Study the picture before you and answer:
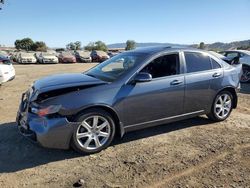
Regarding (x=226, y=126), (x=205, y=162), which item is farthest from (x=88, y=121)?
(x=226, y=126)

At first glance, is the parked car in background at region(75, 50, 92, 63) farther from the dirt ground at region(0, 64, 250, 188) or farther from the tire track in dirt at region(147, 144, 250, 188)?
the tire track in dirt at region(147, 144, 250, 188)

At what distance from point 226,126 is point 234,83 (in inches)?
38.9

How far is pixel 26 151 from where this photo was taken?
195 inches

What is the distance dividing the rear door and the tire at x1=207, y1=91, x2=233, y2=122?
193 millimetres

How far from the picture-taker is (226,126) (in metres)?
6.30

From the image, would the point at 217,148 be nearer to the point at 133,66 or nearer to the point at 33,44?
the point at 133,66

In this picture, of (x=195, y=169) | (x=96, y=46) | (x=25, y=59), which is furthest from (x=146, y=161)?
(x=96, y=46)

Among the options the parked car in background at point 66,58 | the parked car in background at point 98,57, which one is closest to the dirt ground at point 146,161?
the parked car in background at point 66,58

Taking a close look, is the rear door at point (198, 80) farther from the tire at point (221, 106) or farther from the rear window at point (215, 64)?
the tire at point (221, 106)

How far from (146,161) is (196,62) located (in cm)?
244

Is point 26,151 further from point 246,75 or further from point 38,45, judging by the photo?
point 38,45

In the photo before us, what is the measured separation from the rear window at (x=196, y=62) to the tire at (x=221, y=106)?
0.70 m

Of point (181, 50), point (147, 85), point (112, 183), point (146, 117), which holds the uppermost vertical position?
point (181, 50)

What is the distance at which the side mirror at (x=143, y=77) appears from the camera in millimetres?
5111
